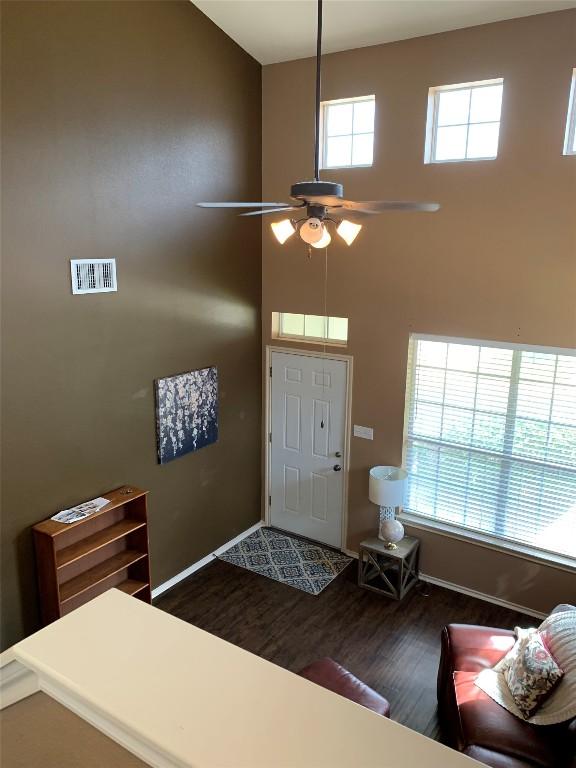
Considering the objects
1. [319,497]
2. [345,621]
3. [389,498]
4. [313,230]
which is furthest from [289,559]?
[313,230]

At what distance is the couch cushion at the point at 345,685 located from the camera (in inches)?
132

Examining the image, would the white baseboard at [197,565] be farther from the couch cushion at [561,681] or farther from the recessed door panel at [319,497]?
the couch cushion at [561,681]

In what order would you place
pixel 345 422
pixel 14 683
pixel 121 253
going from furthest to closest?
pixel 345 422, pixel 121 253, pixel 14 683

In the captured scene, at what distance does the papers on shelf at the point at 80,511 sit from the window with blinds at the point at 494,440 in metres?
2.80

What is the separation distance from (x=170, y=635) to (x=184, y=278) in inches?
171

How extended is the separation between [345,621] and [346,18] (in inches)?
198

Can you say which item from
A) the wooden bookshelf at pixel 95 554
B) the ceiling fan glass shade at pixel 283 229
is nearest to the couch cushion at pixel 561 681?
the wooden bookshelf at pixel 95 554

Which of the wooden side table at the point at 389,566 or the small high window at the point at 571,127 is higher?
the small high window at the point at 571,127

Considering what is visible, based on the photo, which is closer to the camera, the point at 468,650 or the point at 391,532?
the point at 468,650

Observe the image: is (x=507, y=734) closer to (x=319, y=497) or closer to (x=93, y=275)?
(x=319, y=497)

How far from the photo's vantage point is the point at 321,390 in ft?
19.1

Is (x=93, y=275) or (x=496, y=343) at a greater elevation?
(x=93, y=275)

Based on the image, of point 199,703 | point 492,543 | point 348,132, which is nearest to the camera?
point 199,703

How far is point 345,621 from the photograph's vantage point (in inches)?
194
